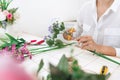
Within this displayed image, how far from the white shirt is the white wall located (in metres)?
0.42

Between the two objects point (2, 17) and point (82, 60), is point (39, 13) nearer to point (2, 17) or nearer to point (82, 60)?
point (2, 17)

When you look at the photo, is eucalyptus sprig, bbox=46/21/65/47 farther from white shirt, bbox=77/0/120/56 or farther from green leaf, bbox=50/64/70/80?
green leaf, bbox=50/64/70/80

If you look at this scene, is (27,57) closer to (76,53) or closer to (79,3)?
(76,53)

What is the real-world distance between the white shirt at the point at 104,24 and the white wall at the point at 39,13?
42cm

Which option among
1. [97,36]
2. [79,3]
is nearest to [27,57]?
[97,36]

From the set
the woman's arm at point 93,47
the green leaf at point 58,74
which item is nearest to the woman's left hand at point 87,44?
the woman's arm at point 93,47

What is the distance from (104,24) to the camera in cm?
121

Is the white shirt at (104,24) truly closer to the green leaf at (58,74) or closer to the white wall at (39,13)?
the white wall at (39,13)

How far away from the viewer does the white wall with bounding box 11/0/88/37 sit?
57.1 inches

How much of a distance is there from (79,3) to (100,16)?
2.69 feet

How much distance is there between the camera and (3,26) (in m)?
1.14

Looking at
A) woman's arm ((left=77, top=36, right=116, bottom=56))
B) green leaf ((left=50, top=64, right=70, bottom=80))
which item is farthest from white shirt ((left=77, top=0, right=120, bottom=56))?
green leaf ((left=50, top=64, right=70, bottom=80))

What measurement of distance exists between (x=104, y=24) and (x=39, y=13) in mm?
663

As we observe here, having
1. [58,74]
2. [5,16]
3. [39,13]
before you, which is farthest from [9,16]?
[58,74]
